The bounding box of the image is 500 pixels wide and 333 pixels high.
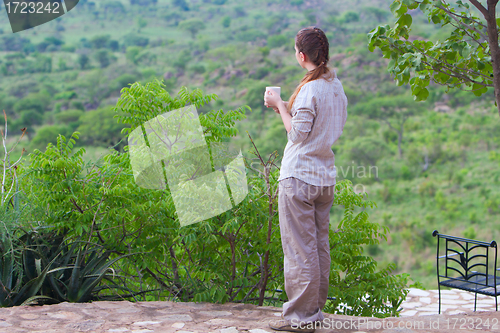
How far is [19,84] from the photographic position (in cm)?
3209

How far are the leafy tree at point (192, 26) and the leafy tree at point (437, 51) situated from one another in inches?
1545

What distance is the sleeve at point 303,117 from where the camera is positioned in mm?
1948

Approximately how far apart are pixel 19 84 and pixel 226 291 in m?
34.0

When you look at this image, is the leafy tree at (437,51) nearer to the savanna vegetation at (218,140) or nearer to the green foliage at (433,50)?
the green foliage at (433,50)

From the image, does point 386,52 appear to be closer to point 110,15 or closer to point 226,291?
point 226,291

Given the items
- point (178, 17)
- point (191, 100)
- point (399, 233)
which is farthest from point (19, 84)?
point (191, 100)

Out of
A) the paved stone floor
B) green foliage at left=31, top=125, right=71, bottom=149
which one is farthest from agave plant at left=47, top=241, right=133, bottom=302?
green foliage at left=31, top=125, right=71, bottom=149

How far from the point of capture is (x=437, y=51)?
2588mm

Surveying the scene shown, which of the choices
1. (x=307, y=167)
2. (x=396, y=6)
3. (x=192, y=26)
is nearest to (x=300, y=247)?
(x=307, y=167)

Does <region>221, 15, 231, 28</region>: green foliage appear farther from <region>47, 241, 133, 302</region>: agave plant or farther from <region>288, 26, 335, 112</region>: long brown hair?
<region>288, 26, 335, 112</region>: long brown hair

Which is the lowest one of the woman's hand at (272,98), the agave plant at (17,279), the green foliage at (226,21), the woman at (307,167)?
the agave plant at (17,279)

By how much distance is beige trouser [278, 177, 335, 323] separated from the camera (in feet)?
6.52

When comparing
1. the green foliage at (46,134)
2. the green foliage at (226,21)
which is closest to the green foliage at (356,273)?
the green foliage at (46,134)

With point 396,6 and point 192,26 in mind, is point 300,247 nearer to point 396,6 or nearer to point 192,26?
point 396,6
